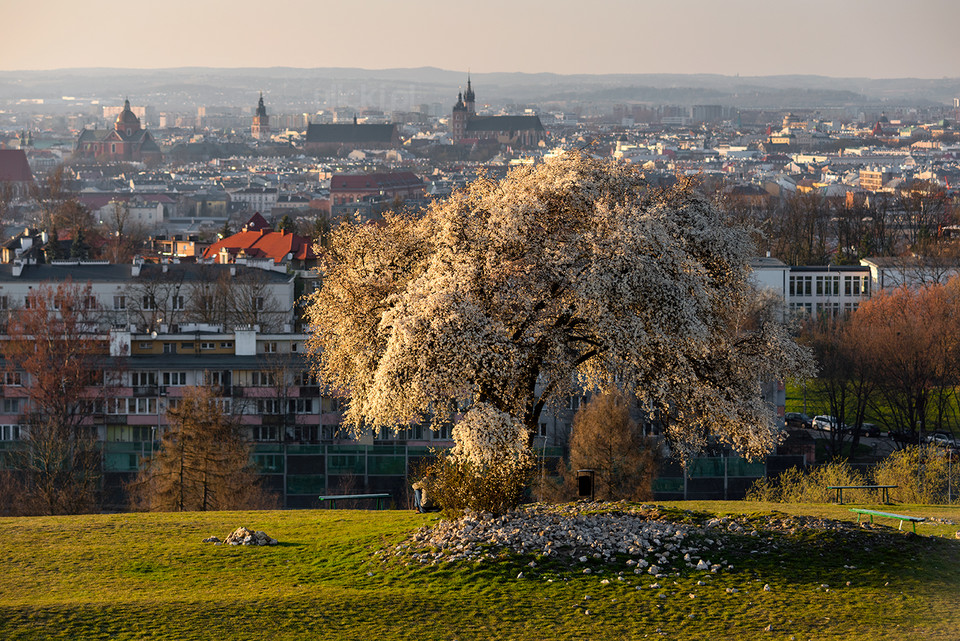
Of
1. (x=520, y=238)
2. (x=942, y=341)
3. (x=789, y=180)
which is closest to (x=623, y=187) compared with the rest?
(x=520, y=238)

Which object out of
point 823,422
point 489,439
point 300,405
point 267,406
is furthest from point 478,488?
point 823,422

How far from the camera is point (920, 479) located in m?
28.7

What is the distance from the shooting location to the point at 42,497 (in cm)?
2909

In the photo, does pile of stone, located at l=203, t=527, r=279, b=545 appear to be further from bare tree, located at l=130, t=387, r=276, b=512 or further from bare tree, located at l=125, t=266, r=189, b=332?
bare tree, located at l=125, t=266, r=189, b=332

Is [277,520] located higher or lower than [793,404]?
higher

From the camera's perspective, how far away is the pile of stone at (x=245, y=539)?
16.3 m

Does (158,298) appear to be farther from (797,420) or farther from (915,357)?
(915,357)

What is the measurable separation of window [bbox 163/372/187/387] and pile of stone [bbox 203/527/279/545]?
27.2 metres

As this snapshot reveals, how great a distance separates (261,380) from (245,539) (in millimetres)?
27306

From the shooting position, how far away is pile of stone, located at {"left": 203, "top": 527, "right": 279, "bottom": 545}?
16.3m

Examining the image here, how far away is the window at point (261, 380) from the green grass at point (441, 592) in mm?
26028

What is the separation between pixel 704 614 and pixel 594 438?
65.9 ft

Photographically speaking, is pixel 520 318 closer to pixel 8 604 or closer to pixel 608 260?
pixel 608 260

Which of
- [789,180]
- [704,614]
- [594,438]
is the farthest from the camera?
[789,180]
